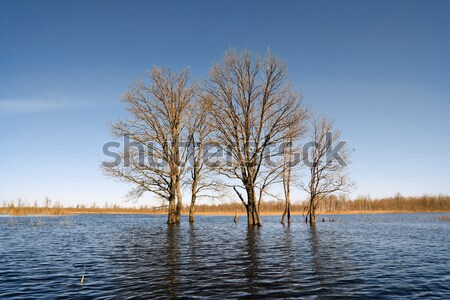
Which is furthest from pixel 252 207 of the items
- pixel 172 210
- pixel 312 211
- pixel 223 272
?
pixel 223 272

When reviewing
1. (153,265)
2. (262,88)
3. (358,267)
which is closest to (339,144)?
(262,88)

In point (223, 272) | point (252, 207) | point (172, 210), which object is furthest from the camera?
point (172, 210)

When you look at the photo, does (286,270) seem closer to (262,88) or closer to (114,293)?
(114,293)

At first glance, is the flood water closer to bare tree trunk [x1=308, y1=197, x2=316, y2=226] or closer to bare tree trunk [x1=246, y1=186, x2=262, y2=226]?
bare tree trunk [x1=246, y1=186, x2=262, y2=226]

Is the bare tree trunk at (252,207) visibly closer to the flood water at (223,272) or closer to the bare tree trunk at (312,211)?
the bare tree trunk at (312,211)

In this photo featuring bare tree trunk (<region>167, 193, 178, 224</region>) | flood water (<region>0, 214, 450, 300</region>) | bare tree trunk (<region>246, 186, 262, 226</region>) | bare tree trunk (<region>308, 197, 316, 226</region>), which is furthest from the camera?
bare tree trunk (<region>308, 197, 316, 226</region>)

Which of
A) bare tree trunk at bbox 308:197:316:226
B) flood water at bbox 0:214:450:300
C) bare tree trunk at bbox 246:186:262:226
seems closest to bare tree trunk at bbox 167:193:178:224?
bare tree trunk at bbox 246:186:262:226

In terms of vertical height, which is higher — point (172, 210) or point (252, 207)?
point (252, 207)

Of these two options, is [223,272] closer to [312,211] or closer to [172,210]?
[172,210]

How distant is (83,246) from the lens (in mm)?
16484

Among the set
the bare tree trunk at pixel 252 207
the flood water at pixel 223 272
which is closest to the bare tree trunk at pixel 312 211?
the bare tree trunk at pixel 252 207

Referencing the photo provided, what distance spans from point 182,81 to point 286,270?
2840 centimetres

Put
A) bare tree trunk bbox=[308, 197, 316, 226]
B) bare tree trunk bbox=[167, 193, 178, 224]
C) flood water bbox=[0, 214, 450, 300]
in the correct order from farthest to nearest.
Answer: bare tree trunk bbox=[308, 197, 316, 226] < bare tree trunk bbox=[167, 193, 178, 224] < flood water bbox=[0, 214, 450, 300]

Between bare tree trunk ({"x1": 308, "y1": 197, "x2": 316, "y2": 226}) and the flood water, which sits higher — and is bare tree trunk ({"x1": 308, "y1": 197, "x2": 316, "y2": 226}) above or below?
above
